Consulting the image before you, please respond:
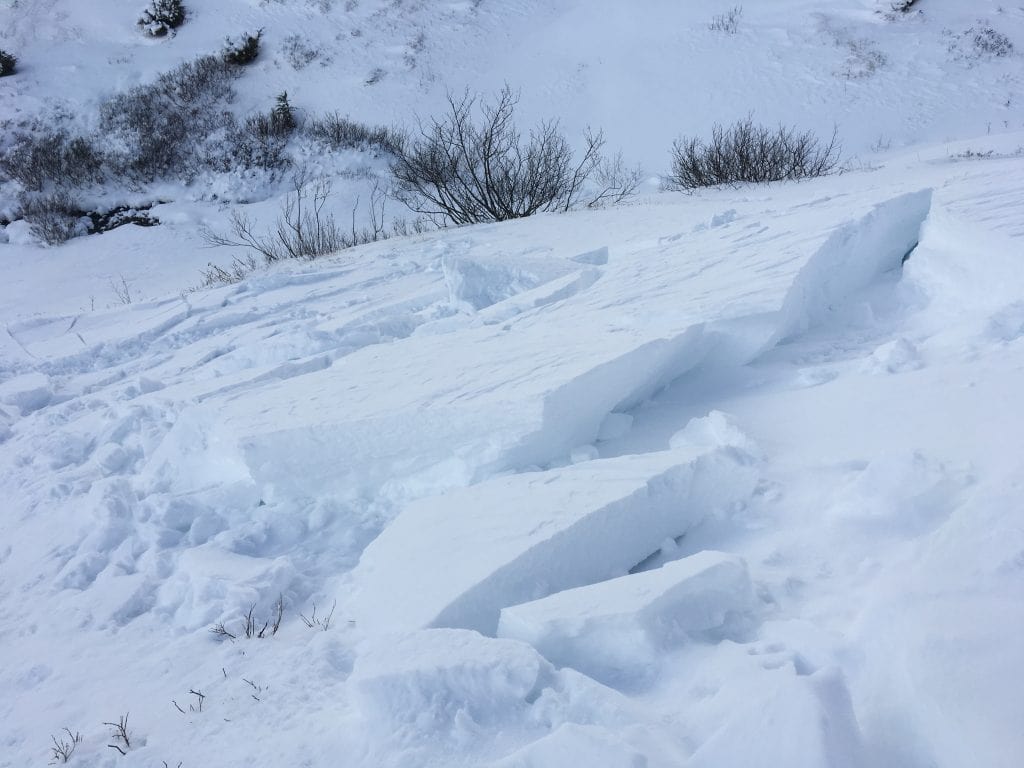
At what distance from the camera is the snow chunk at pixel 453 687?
1323 millimetres

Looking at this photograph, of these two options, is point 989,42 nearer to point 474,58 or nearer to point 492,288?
point 474,58

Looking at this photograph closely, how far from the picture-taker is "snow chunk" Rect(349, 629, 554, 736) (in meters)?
1.32

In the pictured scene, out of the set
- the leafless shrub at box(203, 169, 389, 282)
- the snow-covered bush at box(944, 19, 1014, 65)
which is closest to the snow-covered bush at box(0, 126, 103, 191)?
the leafless shrub at box(203, 169, 389, 282)

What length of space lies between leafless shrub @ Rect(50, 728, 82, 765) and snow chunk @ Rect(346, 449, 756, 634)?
0.71 metres

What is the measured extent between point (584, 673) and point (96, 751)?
47.0 inches

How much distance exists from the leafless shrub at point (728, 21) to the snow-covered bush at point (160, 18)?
1628 centimetres

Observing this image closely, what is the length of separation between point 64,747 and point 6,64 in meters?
21.8

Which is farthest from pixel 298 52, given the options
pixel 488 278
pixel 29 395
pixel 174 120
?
pixel 488 278

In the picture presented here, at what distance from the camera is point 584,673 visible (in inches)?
58.1

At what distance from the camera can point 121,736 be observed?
1.52 meters

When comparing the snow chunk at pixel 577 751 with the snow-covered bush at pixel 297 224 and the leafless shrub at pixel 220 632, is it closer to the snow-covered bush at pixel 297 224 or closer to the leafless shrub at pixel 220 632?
the leafless shrub at pixel 220 632

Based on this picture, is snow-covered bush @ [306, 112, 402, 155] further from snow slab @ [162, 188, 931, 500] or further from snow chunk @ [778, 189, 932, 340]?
snow chunk @ [778, 189, 932, 340]

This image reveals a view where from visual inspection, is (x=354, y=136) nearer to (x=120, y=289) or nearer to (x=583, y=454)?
(x=120, y=289)

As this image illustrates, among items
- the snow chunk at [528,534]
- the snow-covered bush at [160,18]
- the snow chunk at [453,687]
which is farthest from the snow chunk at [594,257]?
the snow-covered bush at [160,18]
